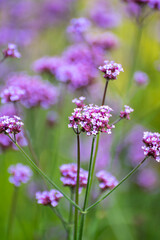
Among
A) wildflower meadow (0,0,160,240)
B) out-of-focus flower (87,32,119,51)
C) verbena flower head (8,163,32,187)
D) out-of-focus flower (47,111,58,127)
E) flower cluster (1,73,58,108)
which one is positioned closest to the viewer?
wildflower meadow (0,0,160,240)

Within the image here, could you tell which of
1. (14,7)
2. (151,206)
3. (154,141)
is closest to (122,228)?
(151,206)

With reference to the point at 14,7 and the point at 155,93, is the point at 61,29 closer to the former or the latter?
the point at 14,7

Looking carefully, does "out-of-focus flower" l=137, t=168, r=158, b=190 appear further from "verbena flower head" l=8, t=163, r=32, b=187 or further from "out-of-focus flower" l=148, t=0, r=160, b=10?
"out-of-focus flower" l=148, t=0, r=160, b=10

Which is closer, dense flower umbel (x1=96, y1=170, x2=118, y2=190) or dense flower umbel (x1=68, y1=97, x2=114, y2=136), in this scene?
dense flower umbel (x1=68, y1=97, x2=114, y2=136)

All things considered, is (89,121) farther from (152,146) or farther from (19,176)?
(19,176)

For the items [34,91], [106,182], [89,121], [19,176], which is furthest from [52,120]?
[89,121]

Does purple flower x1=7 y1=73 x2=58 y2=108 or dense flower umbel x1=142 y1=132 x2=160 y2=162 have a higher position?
purple flower x1=7 y1=73 x2=58 y2=108

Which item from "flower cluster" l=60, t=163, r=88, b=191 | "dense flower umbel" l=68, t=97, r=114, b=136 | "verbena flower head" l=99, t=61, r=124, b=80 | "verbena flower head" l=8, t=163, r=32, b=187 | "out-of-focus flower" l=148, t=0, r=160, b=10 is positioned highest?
"out-of-focus flower" l=148, t=0, r=160, b=10

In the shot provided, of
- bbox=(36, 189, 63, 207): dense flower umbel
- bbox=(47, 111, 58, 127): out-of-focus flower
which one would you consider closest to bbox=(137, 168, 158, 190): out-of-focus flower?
bbox=(47, 111, 58, 127): out-of-focus flower
